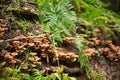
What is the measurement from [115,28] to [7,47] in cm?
223

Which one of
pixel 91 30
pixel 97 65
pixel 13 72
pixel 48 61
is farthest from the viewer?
pixel 91 30

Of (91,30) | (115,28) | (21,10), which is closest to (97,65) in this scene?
(91,30)

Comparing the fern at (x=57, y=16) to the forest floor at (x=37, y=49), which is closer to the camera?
the fern at (x=57, y=16)

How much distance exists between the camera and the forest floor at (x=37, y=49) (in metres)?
3.02

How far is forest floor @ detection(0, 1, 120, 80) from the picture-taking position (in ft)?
9.89

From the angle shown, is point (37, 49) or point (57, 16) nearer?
point (57, 16)

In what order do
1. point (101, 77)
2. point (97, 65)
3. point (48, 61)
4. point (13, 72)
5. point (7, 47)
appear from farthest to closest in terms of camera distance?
point (97, 65)
point (101, 77)
point (48, 61)
point (7, 47)
point (13, 72)

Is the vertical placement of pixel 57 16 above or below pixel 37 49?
→ above

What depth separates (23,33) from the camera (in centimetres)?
333

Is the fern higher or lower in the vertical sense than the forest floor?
higher

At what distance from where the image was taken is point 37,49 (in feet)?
10.5

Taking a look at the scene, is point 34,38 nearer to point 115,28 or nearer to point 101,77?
point 101,77

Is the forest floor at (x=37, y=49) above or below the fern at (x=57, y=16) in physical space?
below

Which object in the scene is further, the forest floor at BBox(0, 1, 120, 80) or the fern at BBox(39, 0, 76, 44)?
the forest floor at BBox(0, 1, 120, 80)
